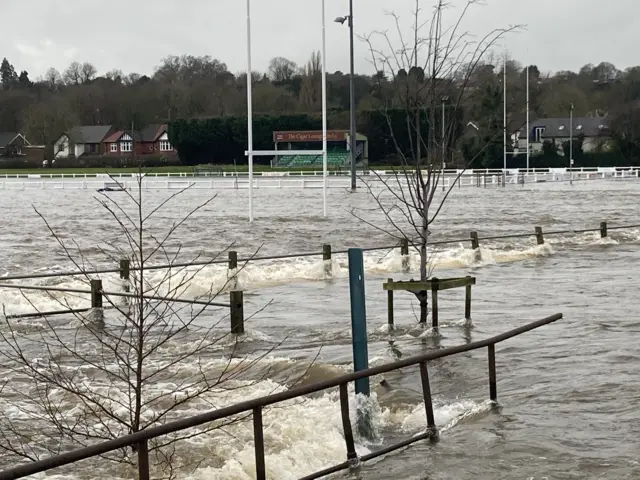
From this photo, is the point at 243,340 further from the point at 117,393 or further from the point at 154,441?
the point at 154,441

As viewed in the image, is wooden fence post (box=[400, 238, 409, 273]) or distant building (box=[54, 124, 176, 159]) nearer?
wooden fence post (box=[400, 238, 409, 273])

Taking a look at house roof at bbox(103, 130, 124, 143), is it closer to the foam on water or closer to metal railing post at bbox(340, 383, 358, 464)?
the foam on water

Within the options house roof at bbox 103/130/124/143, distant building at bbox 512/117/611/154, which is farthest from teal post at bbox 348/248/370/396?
house roof at bbox 103/130/124/143

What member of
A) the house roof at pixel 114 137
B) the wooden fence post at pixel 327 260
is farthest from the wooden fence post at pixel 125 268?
the house roof at pixel 114 137

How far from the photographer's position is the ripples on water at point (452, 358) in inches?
328

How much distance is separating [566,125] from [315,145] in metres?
29.8

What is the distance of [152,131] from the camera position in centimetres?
12219

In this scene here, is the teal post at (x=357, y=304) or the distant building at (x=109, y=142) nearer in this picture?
the teal post at (x=357, y=304)

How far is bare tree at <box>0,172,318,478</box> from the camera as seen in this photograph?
732 cm

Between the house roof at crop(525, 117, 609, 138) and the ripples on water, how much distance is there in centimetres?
8135

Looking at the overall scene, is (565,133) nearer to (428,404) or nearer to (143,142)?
(143,142)

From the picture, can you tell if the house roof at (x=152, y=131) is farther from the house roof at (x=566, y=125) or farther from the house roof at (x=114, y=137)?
the house roof at (x=566, y=125)

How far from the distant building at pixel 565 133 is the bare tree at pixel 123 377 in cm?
9278

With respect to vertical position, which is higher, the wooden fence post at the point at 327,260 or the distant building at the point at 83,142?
the distant building at the point at 83,142
